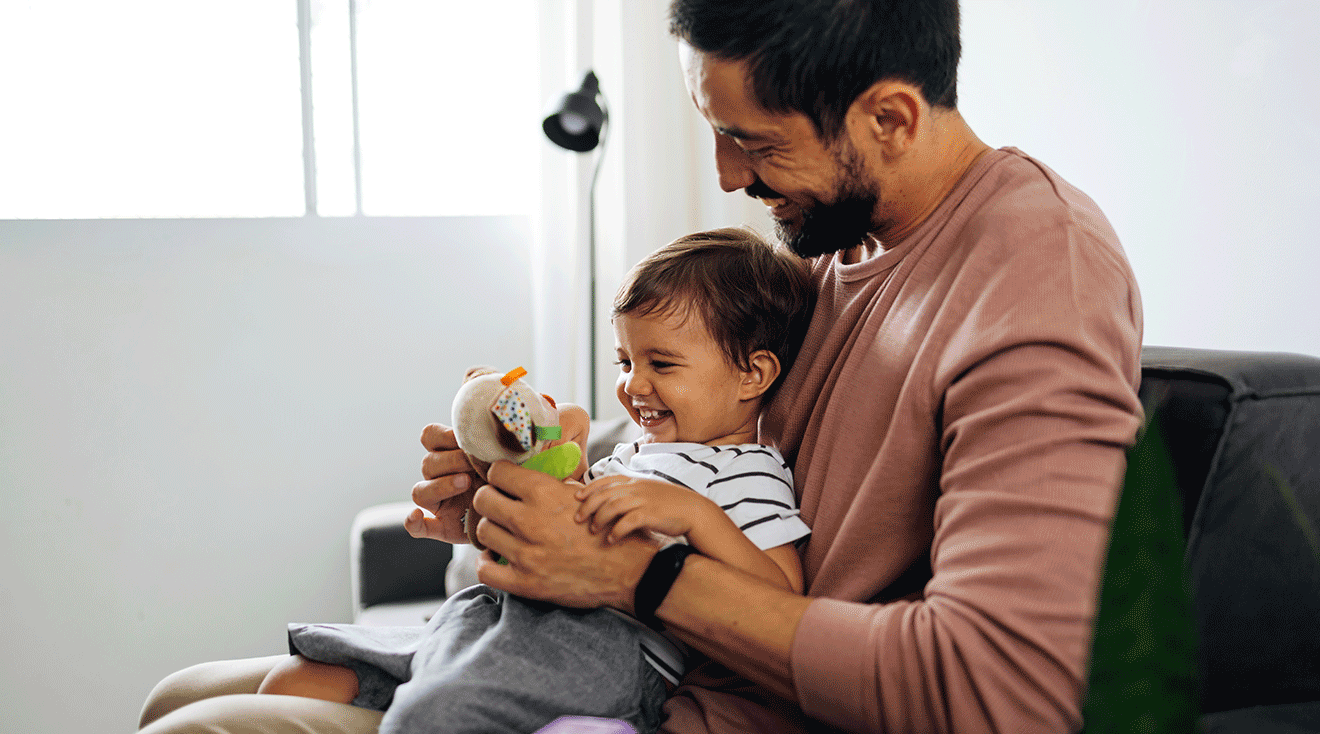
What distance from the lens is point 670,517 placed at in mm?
961

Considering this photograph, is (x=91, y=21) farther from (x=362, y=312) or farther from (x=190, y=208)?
(x=362, y=312)

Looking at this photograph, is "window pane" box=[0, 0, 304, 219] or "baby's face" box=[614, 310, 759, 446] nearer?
"baby's face" box=[614, 310, 759, 446]

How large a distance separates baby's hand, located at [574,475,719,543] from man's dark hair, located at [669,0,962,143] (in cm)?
43

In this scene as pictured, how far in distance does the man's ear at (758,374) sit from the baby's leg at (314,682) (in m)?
0.61

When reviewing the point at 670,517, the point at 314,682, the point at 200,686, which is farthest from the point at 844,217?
the point at 200,686

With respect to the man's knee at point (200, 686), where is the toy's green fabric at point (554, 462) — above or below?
above

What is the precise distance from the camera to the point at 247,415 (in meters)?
2.54

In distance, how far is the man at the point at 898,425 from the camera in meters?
0.76

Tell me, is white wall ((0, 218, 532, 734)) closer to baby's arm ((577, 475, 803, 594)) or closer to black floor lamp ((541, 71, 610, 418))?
black floor lamp ((541, 71, 610, 418))

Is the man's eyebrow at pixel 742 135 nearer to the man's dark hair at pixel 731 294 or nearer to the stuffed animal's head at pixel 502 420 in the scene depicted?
the man's dark hair at pixel 731 294

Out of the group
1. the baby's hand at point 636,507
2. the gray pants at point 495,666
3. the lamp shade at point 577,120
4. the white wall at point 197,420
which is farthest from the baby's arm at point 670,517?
the white wall at point 197,420

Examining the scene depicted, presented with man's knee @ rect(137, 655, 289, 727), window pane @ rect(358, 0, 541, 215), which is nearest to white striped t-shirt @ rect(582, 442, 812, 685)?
man's knee @ rect(137, 655, 289, 727)

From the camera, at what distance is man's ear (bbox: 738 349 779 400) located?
1.22 metres

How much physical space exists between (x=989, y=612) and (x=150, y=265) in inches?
93.0
